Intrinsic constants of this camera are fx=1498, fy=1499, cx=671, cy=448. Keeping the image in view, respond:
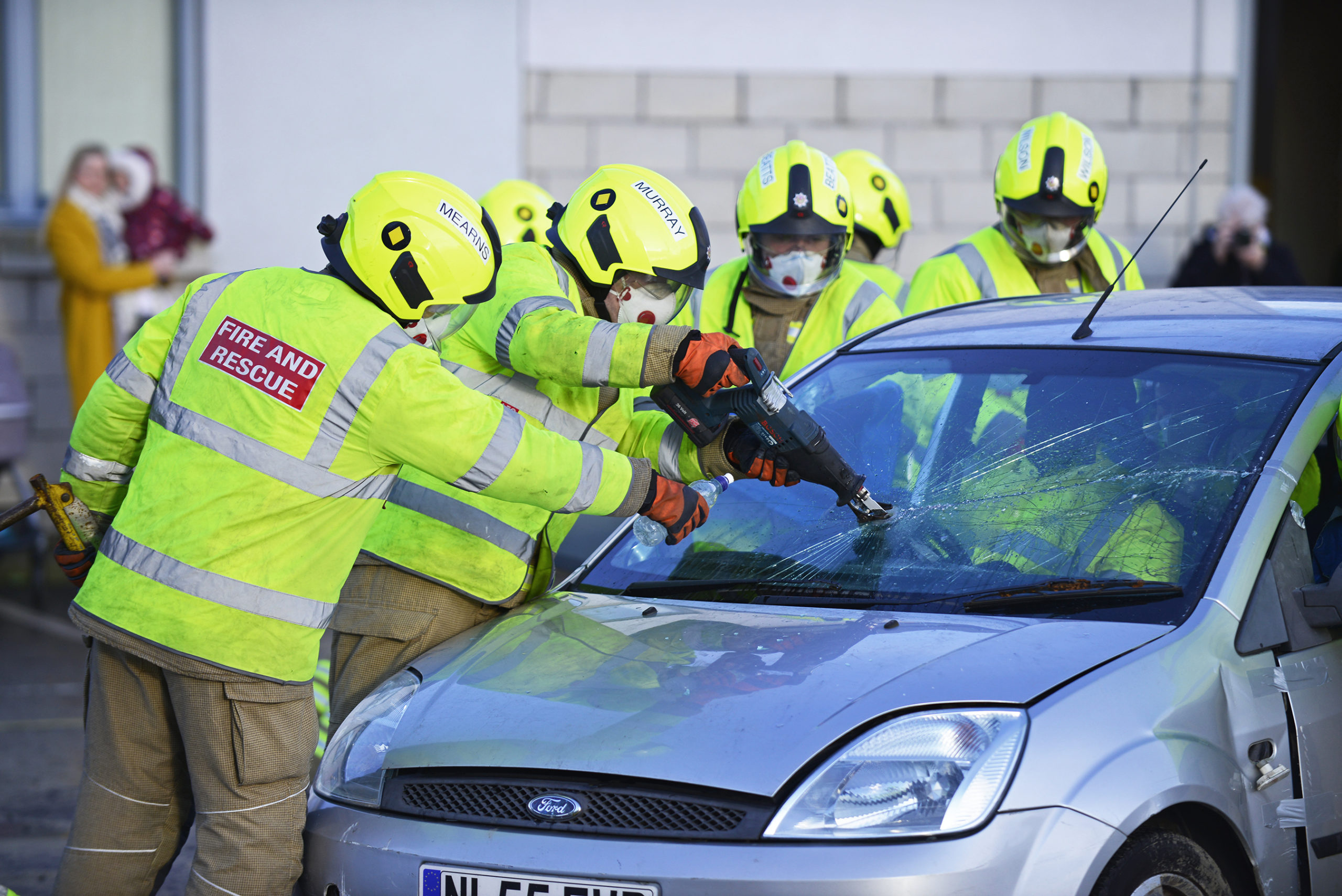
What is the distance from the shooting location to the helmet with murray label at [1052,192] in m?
5.09

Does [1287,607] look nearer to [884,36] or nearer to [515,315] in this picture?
[515,315]

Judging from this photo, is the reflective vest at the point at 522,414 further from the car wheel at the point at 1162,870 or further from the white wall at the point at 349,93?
the white wall at the point at 349,93

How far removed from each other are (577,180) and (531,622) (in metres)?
6.70

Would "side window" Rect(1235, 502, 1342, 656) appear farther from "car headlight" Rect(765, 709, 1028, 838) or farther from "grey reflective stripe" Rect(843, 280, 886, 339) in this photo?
"grey reflective stripe" Rect(843, 280, 886, 339)

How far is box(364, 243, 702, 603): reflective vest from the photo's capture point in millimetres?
3203

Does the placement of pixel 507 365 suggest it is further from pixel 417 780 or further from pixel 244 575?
pixel 417 780

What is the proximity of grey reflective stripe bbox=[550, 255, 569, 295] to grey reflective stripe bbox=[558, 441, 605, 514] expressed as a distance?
1.90ft

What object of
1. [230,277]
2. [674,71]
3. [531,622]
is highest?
[674,71]

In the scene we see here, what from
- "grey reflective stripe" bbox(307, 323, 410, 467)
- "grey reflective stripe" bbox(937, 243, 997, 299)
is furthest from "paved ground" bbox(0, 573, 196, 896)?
"grey reflective stripe" bbox(937, 243, 997, 299)

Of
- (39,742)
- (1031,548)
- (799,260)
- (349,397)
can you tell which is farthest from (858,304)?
(39,742)

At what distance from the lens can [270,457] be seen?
9.09 ft

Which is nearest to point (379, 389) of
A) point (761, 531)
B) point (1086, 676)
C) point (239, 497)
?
point (239, 497)

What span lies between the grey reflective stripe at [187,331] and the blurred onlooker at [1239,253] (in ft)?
21.6

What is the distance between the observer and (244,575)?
2.80m
